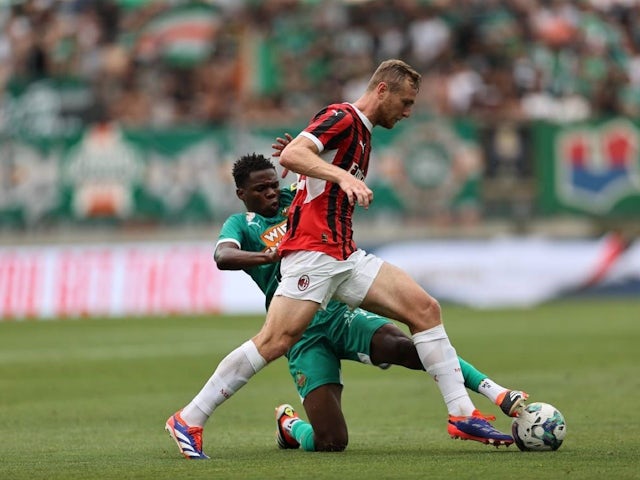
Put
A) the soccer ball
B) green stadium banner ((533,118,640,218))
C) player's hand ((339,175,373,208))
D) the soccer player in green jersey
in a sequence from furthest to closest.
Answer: green stadium banner ((533,118,640,218)), the soccer player in green jersey, the soccer ball, player's hand ((339,175,373,208))

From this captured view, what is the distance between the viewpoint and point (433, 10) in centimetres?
2666

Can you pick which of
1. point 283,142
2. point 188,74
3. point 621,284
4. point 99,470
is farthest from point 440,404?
point 188,74

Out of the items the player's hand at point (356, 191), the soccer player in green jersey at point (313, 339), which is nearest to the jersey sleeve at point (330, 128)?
the player's hand at point (356, 191)

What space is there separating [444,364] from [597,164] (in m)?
16.1

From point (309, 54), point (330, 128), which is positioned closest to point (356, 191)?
point (330, 128)

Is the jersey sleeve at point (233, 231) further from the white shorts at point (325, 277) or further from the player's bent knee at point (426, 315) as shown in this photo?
the player's bent knee at point (426, 315)

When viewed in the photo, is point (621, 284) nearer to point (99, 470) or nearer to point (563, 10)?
point (563, 10)

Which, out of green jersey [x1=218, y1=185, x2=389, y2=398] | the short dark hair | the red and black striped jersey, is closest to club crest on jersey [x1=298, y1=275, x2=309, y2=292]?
the red and black striped jersey

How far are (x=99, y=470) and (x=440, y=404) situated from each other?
197 inches

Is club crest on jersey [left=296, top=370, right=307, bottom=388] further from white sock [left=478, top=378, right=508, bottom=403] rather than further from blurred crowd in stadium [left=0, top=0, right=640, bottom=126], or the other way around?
blurred crowd in stadium [left=0, top=0, right=640, bottom=126]

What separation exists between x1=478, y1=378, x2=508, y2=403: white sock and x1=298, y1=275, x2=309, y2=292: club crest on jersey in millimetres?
1340

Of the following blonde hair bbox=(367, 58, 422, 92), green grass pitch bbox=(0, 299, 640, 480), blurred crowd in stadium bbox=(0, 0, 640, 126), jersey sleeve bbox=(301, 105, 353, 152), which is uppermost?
blurred crowd in stadium bbox=(0, 0, 640, 126)

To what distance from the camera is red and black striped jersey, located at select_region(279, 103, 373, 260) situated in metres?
8.27

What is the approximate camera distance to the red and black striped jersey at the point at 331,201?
827 centimetres
